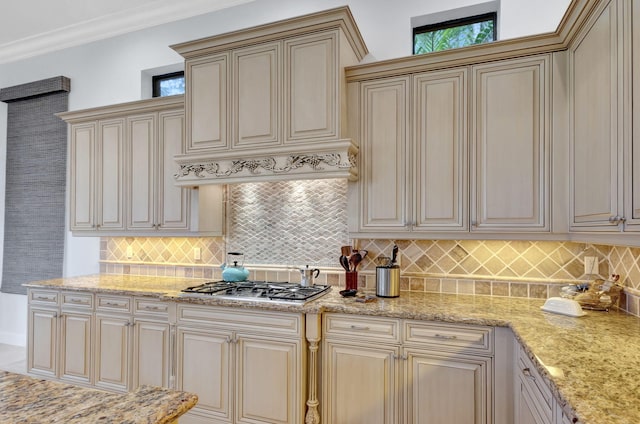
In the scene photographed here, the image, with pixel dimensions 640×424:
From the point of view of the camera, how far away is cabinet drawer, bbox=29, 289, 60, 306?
3055mm

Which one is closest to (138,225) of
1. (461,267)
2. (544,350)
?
(461,267)

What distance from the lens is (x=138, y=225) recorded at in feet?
10.5

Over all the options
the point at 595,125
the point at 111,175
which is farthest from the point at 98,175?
the point at 595,125

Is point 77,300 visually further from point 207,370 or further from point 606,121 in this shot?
point 606,121

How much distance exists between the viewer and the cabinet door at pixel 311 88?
2.44 m

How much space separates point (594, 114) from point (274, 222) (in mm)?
2252

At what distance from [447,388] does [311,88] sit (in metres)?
2.05

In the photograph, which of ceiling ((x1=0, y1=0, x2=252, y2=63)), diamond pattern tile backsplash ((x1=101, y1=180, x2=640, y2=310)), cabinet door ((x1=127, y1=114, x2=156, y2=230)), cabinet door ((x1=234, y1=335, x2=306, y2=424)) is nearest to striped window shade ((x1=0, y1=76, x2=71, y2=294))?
ceiling ((x1=0, y1=0, x2=252, y2=63))

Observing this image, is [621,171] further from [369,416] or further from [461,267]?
[369,416]

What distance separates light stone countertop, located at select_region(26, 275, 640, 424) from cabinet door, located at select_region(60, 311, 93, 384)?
10.8 inches

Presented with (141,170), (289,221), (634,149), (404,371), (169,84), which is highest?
(169,84)

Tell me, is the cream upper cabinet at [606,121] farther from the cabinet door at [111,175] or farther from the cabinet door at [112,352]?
the cabinet door at [111,175]

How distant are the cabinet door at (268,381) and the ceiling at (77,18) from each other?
3.03 m

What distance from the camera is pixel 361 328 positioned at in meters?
2.14
